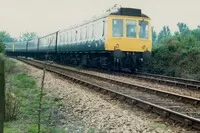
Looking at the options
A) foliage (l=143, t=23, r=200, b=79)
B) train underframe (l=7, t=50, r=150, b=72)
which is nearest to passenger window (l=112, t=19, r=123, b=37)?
train underframe (l=7, t=50, r=150, b=72)

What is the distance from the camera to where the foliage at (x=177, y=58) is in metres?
22.2

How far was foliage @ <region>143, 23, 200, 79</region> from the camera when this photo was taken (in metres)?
22.2

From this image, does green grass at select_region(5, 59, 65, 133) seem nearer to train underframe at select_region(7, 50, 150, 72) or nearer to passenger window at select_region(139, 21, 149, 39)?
train underframe at select_region(7, 50, 150, 72)

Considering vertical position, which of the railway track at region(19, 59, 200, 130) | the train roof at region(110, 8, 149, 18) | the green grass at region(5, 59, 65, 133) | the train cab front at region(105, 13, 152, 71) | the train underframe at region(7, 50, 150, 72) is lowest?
the green grass at region(5, 59, 65, 133)

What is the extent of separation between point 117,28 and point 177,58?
4.15 m

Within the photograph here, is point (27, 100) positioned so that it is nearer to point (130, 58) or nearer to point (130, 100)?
point (130, 100)

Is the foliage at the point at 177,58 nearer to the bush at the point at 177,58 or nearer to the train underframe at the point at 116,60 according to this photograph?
the bush at the point at 177,58

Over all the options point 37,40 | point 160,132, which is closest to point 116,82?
point 160,132

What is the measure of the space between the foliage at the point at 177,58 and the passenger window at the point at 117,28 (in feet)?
11.9

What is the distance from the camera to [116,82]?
1655cm

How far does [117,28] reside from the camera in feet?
73.3

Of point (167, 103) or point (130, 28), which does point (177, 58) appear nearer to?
point (130, 28)

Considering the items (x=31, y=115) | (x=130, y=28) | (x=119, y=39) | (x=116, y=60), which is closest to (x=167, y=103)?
(x=31, y=115)

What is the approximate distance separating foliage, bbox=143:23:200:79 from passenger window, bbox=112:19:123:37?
3.63m
